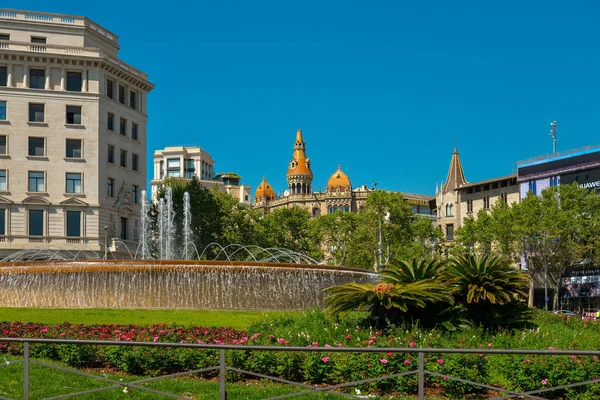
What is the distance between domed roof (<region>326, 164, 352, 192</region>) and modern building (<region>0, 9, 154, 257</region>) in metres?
120

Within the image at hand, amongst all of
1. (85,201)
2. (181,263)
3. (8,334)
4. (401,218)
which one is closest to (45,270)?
(181,263)

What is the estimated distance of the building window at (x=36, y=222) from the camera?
5334 cm

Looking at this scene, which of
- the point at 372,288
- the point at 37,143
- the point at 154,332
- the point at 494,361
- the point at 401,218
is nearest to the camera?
the point at 494,361

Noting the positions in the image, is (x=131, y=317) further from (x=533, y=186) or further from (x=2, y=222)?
(x=533, y=186)

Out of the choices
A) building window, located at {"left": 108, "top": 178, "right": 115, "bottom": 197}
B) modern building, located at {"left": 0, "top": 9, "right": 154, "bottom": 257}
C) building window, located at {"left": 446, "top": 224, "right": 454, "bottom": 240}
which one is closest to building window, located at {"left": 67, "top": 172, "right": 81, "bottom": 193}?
modern building, located at {"left": 0, "top": 9, "right": 154, "bottom": 257}

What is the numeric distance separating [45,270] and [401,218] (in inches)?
2405

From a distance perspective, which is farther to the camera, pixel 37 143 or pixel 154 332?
pixel 37 143

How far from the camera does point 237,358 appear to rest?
40.5 feet

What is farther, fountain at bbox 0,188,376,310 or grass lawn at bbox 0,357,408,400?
fountain at bbox 0,188,376,310

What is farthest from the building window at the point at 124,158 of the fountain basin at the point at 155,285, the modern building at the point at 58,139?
the fountain basin at the point at 155,285

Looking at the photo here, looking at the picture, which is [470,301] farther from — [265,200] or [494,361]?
[265,200]

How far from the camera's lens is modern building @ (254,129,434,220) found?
172000 mm

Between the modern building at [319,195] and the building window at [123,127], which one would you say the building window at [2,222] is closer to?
the building window at [123,127]

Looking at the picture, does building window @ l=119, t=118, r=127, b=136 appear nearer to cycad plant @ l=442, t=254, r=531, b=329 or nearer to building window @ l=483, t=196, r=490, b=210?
cycad plant @ l=442, t=254, r=531, b=329
